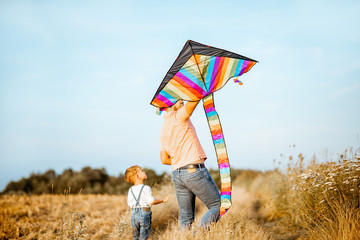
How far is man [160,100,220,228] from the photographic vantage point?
405 cm

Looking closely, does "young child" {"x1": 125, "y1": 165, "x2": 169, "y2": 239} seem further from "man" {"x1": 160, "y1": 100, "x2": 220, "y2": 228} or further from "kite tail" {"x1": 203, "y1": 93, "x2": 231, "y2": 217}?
"kite tail" {"x1": 203, "y1": 93, "x2": 231, "y2": 217}

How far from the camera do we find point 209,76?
4473mm

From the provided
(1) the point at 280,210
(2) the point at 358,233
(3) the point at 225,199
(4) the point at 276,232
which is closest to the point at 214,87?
(3) the point at 225,199

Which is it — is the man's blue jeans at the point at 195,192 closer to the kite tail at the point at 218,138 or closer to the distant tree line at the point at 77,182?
the kite tail at the point at 218,138

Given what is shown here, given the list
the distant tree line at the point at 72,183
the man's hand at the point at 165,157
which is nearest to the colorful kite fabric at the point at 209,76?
the man's hand at the point at 165,157

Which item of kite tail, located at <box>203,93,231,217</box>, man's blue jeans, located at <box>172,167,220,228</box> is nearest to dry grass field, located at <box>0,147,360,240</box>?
man's blue jeans, located at <box>172,167,220,228</box>

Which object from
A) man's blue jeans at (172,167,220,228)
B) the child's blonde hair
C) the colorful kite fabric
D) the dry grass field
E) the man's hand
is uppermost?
the colorful kite fabric

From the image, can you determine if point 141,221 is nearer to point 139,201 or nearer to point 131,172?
point 139,201

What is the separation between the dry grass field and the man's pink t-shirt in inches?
35.9

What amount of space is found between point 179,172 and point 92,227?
14.5ft

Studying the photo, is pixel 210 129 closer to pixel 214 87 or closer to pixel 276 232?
pixel 214 87

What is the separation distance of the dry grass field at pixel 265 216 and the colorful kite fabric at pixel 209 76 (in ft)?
2.83

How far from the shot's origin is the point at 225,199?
4.36 metres

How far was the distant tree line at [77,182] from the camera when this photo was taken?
18.2m
